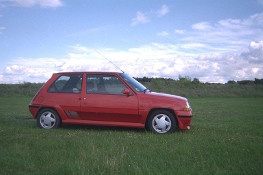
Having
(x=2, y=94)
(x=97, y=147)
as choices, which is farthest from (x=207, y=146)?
(x=2, y=94)

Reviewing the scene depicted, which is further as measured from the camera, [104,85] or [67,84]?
[67,84]

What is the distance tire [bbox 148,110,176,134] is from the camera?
9023 mm

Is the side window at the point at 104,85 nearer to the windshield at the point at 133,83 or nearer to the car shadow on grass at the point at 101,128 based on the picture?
the windshield at the point at 133,83

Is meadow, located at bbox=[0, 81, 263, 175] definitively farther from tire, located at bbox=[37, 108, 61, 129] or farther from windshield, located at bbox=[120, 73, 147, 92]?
windshield, located at bbox=[120, 73, 147, 92]

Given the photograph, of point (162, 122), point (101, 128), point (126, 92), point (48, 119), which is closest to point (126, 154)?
point (162, 122)

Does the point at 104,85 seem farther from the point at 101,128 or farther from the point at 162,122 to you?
the point at 162,122

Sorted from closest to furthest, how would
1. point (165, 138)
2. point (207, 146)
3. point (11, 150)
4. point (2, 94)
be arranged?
point (11, 150)
point (207, 146)
point (165, 138)
point (2, 94)

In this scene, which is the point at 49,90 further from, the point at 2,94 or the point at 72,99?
the point at 2,94

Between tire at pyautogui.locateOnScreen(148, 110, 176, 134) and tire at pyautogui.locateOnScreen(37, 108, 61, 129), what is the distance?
2.65 metres

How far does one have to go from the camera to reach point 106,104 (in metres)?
9.26

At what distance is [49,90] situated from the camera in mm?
9906

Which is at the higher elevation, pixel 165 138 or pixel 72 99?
pixel 72 99

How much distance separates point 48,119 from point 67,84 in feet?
3.66

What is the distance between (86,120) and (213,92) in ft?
125
